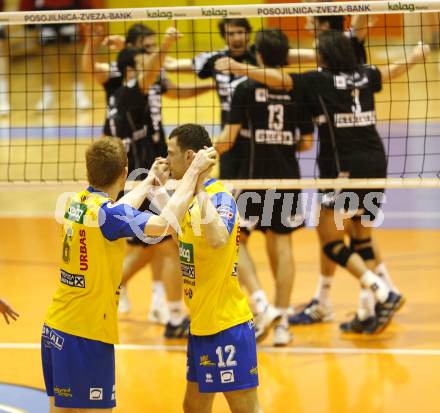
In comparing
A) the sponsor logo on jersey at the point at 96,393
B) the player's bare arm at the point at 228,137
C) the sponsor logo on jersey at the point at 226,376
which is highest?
the player's bare arm at the point at 228,137

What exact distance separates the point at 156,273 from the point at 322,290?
4.73ft

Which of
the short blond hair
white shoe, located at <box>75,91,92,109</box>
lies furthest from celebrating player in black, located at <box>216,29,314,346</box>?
white shoe, located at <box>75,91,92,109</box>

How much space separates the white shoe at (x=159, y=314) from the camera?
8.04m

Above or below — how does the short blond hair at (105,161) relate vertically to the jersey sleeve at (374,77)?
below

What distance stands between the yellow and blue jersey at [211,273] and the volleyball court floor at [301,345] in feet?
4.94

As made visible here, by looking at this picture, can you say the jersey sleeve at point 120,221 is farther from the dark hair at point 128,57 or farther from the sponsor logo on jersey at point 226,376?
the dark hair at point 128,57

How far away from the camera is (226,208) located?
189 inches

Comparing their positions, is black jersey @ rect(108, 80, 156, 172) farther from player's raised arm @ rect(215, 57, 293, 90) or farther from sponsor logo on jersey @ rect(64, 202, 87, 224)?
sponsor logo on jersey @ rect(64, 202, 87, 224)

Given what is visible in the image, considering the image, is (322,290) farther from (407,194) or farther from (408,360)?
(407,194)

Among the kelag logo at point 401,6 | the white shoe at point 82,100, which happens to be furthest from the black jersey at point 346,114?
the white shoe at point 82,100

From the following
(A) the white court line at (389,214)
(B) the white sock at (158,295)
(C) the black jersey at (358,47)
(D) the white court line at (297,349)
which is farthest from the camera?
(A) the white court line at (389,214)

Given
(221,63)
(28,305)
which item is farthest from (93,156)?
(28,305)

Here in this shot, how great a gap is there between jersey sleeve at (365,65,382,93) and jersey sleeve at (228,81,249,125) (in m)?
1.02

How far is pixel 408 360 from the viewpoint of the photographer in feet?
23.0
